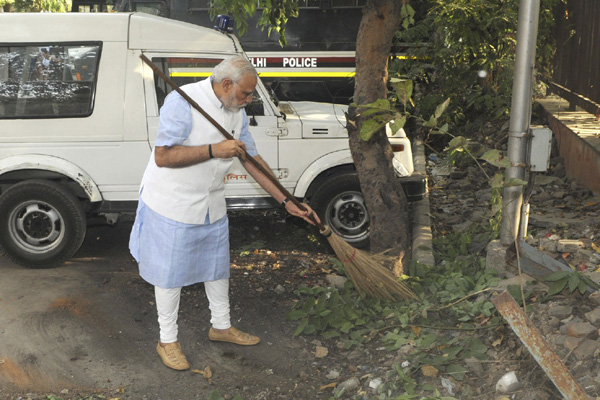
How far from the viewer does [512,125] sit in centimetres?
547

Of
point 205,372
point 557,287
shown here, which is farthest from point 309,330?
point 557,287

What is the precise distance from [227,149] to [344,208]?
314 centimetres

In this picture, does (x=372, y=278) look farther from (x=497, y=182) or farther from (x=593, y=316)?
(x=593, y=316)

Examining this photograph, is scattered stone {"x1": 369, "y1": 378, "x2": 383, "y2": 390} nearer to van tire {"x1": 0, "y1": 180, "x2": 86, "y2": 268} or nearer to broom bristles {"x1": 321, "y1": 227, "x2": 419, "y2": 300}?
→ broom bristles {"x1": 321, "y1": 227, "x2": 419, "y2": 300}

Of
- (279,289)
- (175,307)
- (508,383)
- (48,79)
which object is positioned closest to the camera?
(508,383)

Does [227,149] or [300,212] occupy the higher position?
Answer: [227,149]

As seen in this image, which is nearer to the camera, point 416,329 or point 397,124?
point 397,124

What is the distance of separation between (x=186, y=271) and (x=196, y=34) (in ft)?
9.56

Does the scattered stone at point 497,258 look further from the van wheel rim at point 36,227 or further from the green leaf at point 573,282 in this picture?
the van wheel rim at point 36,227

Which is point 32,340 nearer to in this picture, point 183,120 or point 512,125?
point 183,120

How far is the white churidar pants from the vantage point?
505 centimetres

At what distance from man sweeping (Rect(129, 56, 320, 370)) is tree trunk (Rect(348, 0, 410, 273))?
1.08 meters

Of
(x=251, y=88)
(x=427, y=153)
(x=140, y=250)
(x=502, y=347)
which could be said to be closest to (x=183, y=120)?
(x=251, y=88)

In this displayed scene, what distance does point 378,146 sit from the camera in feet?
20.0
